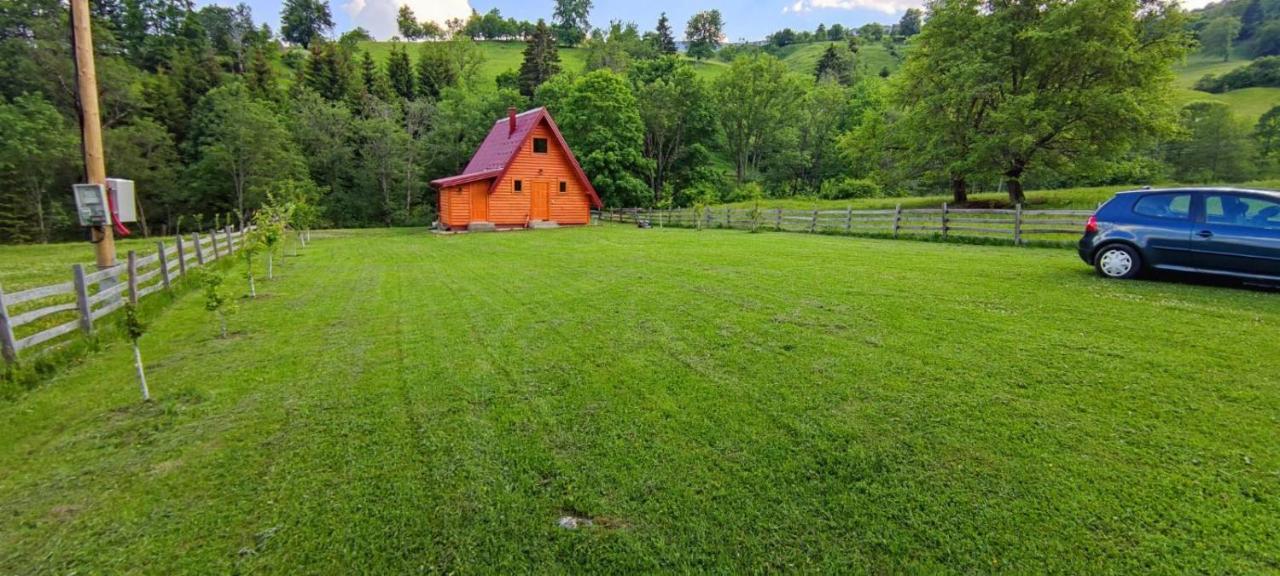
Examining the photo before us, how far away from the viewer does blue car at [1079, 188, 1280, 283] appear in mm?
5930

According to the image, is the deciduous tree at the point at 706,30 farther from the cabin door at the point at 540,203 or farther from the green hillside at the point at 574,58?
the cabin door at the point at 540,203

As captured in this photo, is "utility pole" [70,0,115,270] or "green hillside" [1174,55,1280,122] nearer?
"utility pole" [70,0,115,270]

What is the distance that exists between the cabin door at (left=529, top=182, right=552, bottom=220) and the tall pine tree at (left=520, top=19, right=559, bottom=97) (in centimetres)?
2740

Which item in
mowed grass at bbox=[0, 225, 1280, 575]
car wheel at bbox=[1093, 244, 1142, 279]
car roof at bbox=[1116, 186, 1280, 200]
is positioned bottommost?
mowed grass at bbox=[0, 225, 1280, 575]

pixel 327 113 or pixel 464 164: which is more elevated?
pixel 327 113

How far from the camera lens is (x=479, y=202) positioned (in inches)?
918

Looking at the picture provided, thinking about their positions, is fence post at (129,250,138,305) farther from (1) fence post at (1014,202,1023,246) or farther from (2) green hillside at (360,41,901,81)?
(2) green hillside at (360,41,901,81)

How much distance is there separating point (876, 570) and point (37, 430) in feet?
18.3


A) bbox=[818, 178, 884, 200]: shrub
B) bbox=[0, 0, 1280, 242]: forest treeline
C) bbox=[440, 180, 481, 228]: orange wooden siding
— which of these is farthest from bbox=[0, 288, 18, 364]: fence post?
bbox=[818, 178, 884, 200]: shrub

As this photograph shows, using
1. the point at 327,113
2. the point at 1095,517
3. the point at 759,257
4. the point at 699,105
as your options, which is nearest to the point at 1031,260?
the point at 759,257

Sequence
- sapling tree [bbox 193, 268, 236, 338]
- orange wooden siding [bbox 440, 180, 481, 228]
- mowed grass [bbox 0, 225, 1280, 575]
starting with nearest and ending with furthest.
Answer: mowed grass [bbox 0, 225, 1280, 575]
sapling tree [bbox 193, 268, 236, 338]
orange wooden siding [bbox 440, 180, 481, 228]

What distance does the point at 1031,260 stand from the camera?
9.37 metres

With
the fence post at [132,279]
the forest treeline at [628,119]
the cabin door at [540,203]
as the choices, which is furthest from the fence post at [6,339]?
the forest treeline at [628,119]

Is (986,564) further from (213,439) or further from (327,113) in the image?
(327,113)
